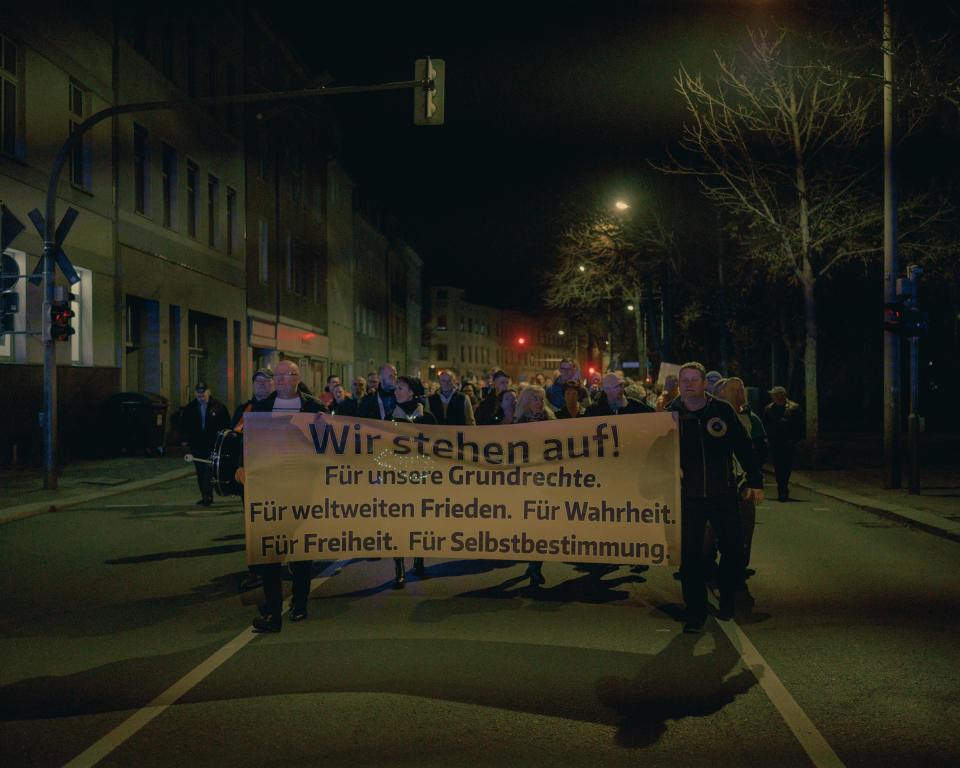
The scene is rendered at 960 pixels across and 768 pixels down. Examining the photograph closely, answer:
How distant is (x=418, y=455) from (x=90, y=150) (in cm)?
1927

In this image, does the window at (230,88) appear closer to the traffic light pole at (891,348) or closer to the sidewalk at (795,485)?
the sidewalk at (795,485)

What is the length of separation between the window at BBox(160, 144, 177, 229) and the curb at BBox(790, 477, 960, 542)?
19.9m

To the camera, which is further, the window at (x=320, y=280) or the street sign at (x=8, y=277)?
the window at (x=320, y=280)

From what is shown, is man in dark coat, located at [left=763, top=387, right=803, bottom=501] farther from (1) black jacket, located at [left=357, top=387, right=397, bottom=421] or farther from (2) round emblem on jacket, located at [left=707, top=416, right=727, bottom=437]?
(2) round emblem on jacket, located at [left=707, top=416, right=727, bottom=437]

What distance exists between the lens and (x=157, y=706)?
5086 mm

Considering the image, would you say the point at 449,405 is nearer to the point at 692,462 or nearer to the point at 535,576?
the point at 535,576

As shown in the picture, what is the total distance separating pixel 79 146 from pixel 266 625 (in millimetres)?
19247

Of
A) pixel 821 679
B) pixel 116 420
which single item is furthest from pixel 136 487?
pixel 821 679

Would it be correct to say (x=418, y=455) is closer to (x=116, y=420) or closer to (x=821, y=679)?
(x=821, y=679)

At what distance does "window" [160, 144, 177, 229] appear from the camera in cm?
2850

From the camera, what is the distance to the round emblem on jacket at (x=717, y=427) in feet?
22.6

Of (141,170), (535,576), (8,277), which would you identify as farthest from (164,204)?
(535,576)

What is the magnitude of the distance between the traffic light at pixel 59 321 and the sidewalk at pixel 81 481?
2.57 metres

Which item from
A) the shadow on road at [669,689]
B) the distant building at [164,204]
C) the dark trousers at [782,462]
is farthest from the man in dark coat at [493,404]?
the distant building at [164,204]
